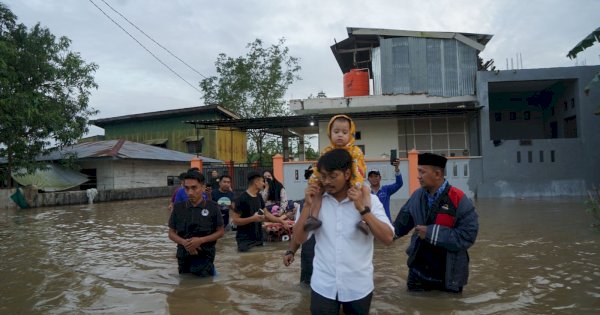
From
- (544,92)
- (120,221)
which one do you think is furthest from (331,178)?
(544,92)

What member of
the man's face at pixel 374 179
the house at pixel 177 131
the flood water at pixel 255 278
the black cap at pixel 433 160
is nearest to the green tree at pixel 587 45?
the flood water at pixel 255 278

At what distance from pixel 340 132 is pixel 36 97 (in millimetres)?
18803

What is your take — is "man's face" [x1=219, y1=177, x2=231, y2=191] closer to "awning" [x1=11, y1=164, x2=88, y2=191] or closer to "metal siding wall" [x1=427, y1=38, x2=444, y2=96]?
"metal siding wall" [x1=427, y1=38, x2=444, y2=96]

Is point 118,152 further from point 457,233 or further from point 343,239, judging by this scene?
point 343,239

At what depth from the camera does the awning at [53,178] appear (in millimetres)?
22047

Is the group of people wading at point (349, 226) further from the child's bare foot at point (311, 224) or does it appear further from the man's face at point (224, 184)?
the man's face at point (224, 184)

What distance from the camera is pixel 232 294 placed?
5340 millimetres

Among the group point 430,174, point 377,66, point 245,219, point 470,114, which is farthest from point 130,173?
point 430,174

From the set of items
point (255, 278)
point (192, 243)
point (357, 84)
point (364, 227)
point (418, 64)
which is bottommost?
point (255, 278)

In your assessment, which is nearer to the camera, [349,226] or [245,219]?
[349,226]

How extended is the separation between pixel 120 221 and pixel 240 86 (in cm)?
2116

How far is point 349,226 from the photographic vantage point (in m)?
2.83

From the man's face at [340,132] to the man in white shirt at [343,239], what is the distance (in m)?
0.36

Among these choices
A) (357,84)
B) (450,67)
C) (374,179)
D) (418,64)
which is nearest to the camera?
(374,179)
